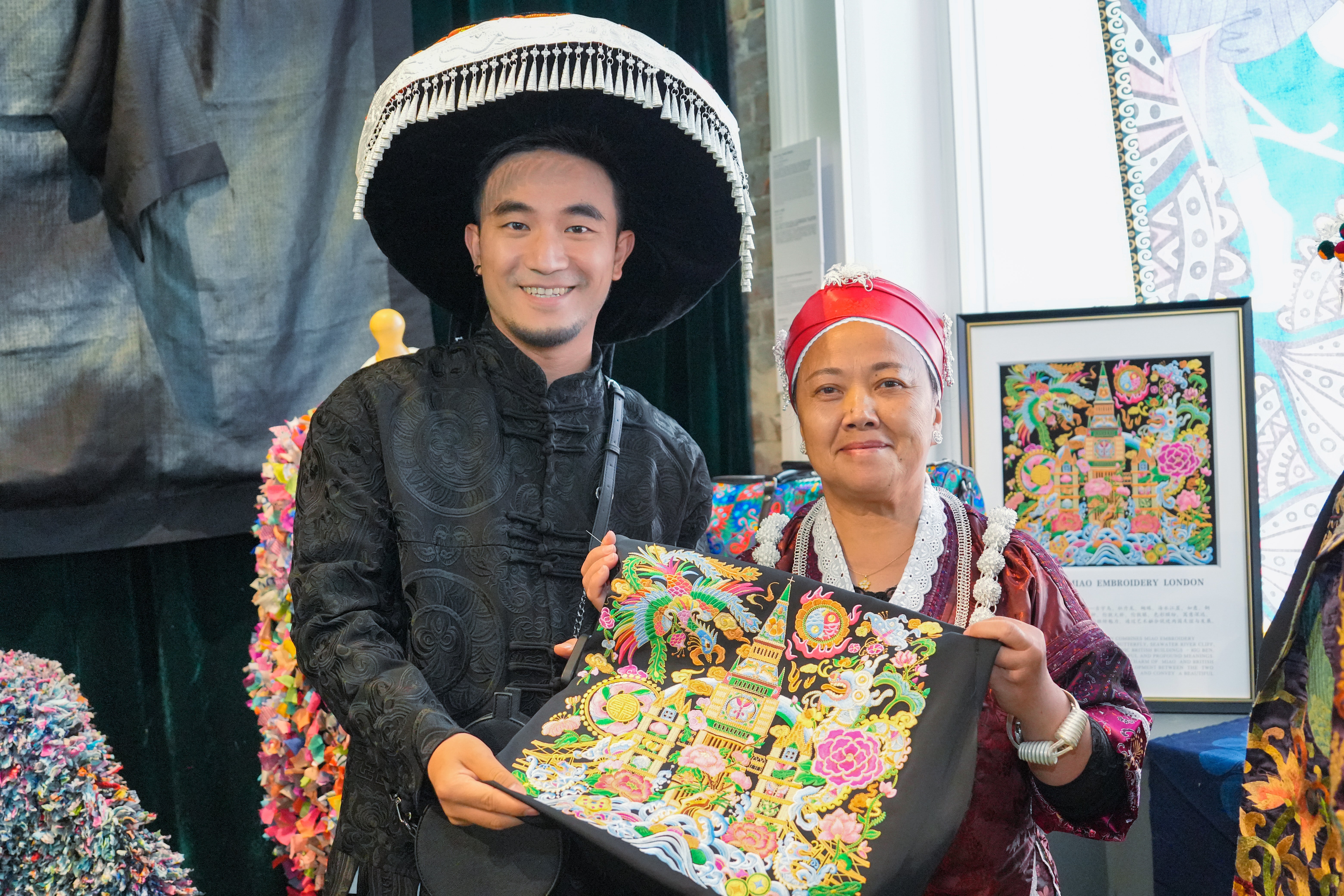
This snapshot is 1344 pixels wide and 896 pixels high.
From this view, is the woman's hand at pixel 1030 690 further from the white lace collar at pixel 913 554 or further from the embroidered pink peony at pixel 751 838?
the embroidered pink peony at pixel 751 838

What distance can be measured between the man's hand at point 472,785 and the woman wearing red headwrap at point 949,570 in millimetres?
278

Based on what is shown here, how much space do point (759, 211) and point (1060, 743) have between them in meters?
2.79

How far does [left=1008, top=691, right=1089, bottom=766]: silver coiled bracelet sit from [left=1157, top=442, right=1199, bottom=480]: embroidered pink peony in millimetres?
1526

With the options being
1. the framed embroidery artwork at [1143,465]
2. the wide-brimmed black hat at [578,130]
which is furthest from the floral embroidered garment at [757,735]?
the framed embroidery artwork at [1143,465]

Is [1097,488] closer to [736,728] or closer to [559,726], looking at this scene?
[736,728]

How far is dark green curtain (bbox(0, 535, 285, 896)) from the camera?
322 centimetres

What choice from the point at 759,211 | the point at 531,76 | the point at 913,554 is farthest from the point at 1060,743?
the point at 759,211

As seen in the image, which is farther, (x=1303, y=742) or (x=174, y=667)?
(x=174, y=667)

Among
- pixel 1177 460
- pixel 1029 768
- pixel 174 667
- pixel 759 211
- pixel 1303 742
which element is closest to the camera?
pixel 1303 742

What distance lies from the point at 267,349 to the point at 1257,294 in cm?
290

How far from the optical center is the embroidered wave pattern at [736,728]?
121 cm

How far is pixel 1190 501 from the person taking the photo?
8.73ft

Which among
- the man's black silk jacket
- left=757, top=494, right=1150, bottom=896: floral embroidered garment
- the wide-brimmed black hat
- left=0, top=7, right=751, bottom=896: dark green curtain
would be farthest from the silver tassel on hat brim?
left=0, top=7, right=751, bottom=896: dark green curtain

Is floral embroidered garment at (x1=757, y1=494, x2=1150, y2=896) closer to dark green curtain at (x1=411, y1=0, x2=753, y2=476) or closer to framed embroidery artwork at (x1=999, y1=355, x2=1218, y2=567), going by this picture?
framed embroidery artwork at (x1=999, y1=355, x2=1218, y2=567)
